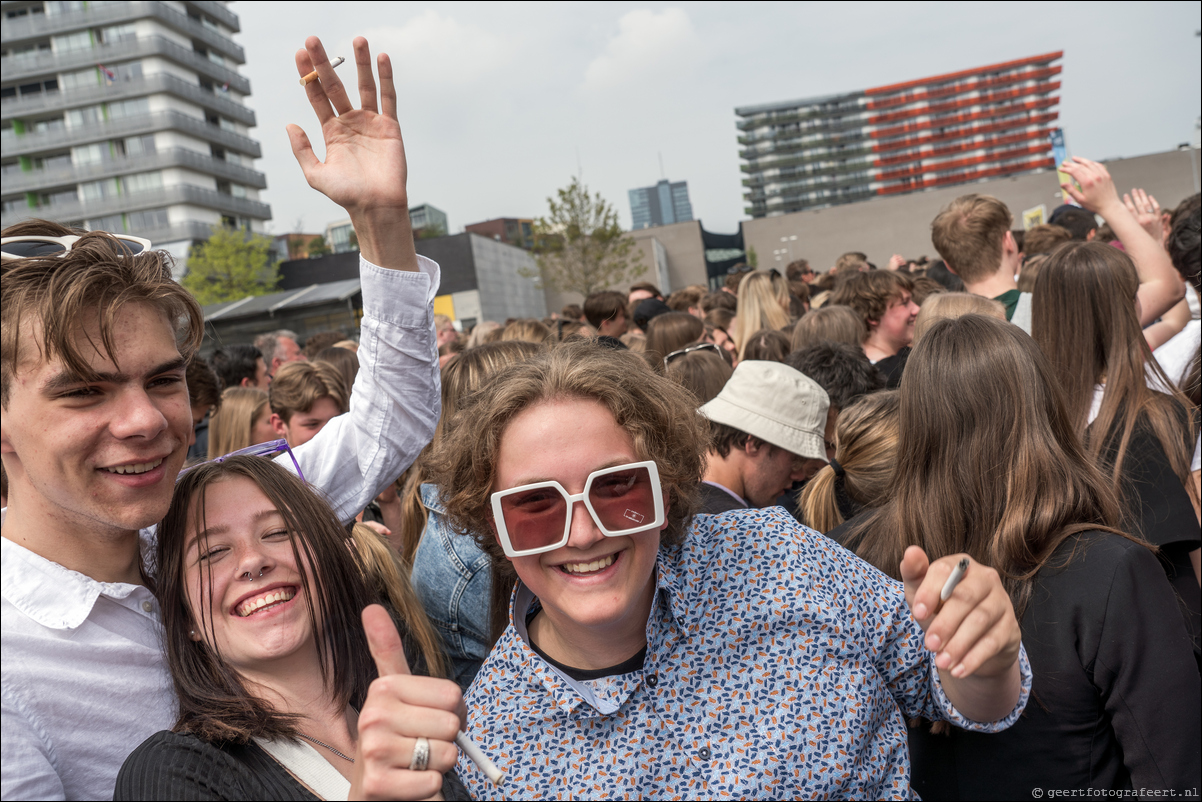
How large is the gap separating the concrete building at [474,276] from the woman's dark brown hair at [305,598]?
32.0 m

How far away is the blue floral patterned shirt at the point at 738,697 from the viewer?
1.67 metres

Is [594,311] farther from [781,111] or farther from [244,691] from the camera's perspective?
[781,111]

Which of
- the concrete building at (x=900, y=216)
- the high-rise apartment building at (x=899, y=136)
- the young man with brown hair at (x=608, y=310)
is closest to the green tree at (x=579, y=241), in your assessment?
the concrete building at (x=900, y=216)

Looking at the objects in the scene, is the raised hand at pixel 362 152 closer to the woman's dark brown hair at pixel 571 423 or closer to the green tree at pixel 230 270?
the woman's dark brown hair at pixel 571 423

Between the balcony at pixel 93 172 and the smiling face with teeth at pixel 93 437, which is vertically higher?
the balcony at pixel 93 172

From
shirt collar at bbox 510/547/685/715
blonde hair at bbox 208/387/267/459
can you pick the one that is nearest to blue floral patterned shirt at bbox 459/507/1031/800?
shirt collar at bbox 510/547/685/715

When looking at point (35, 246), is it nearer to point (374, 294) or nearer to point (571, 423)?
point (374, 294)

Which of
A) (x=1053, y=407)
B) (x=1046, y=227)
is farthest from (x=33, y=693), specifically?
(x=1046, y=227)

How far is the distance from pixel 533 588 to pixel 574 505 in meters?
0.21

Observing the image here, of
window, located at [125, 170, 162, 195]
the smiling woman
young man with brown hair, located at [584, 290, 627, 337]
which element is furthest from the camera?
window, located at [125, 170, 162, 195]

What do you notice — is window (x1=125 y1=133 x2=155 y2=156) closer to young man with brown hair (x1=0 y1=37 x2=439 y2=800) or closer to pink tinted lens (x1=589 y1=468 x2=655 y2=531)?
young man with brown hair (x1=0 y1=37 x2=439 y2=800)

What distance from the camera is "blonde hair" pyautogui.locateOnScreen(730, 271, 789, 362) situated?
7109 mm

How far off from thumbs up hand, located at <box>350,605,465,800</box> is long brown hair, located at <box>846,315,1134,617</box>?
1.43 meters

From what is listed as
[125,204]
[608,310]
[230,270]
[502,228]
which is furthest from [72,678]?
[502,228]
